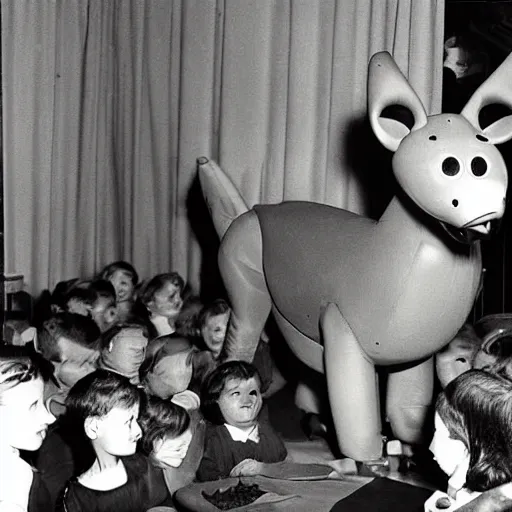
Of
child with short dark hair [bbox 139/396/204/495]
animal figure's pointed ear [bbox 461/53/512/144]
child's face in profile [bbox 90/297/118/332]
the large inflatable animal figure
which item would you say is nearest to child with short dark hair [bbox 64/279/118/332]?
child's face in profile [bbox 90/297/118/332]

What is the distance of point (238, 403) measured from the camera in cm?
124

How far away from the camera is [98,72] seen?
7.18 ft

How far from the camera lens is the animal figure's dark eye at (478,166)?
1052mm

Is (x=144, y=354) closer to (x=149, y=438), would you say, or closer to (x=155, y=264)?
(x=149, y=438)

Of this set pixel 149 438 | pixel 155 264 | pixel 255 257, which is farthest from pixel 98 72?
pixel 149 438

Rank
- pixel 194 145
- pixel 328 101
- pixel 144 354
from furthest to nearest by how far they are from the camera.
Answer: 1. pixel 194 145
2. pixel 328 101
3. pixel 144 354

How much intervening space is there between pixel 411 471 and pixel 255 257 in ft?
1.29

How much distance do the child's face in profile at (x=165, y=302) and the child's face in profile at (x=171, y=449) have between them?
621 mm

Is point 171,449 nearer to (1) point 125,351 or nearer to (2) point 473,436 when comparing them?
(1) point 125,351

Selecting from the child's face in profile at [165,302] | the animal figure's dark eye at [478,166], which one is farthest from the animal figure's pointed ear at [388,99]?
the child's face in profile at [165,302]

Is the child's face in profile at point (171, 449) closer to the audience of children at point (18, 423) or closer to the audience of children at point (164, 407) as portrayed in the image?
the audience of children at point (164, 407)

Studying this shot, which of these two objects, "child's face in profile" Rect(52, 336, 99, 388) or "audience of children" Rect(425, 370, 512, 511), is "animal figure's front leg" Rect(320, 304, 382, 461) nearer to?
"audience of children" Rect(425, 370, 512, 511)

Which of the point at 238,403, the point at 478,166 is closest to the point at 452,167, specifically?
the point at 478,166

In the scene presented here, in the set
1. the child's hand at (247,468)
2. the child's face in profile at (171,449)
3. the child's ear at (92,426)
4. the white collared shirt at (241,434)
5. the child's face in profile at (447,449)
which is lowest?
the child's hand at (247,468)
